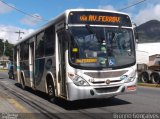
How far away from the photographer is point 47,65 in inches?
539

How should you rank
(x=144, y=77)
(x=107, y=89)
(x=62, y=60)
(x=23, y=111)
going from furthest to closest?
(x=144, y=77) < (x=62, y=60) < (x=23, y=111) < (x=107, y=89)

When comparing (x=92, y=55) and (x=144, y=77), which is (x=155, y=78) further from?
(x=92, y=55)

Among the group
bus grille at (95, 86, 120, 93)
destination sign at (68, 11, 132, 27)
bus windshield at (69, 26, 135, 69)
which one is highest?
destination sign at (68, 11, 132, 27)

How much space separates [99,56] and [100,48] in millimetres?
253

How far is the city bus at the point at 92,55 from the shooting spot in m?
11.2

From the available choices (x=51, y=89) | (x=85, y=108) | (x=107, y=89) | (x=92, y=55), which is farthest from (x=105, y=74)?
(x=51, y=89)

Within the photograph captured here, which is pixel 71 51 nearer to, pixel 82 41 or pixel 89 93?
pixel 82 41

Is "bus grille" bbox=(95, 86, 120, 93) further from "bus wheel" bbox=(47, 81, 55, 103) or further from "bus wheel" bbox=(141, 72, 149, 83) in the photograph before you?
"bus wheel" bbox=(141, 72, 149, 83)

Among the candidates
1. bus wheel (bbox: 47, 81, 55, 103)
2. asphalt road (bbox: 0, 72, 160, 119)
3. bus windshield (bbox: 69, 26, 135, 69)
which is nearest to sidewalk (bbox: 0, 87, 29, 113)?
asphalt road (bbox: 0, 72, 160, 119)

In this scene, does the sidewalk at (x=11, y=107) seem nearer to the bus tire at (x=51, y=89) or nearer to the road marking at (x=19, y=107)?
the road marking at (x=19, y=107)

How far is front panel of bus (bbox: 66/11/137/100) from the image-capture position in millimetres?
11219

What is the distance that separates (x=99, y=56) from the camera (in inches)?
450

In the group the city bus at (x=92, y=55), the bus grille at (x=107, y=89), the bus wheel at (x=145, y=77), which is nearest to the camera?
the city bus at (x=92, y=55)

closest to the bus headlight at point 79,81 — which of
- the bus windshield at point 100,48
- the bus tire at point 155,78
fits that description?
the bus windshield at point 100,48
